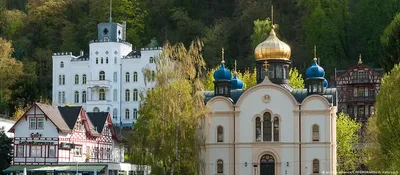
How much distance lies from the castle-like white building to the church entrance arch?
32.8 meters

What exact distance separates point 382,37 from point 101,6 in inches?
1452

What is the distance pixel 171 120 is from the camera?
176 ft

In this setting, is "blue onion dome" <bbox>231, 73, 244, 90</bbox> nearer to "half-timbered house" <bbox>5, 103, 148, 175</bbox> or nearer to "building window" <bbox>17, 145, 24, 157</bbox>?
"half-timbered house" <bbox>5, 103, 148, 175</bbox>

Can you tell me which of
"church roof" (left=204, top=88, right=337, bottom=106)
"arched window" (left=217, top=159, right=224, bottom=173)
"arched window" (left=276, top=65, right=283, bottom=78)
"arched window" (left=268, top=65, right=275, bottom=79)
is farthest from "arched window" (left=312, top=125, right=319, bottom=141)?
"arched window" (left=217, top=159, right=224, bottom=173)

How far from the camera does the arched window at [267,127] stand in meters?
56.5

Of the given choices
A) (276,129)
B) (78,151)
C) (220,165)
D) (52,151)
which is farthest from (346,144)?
(52,151)

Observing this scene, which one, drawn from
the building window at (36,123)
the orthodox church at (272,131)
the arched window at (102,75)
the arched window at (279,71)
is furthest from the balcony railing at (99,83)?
the arched window at (279,71)

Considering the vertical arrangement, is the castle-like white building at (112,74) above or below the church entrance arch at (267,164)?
above

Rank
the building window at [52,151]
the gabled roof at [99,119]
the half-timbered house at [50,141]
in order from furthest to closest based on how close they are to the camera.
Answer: the gabled roof at [99,119] < the building window at [52,151] < the half-timbered house at [50,141]

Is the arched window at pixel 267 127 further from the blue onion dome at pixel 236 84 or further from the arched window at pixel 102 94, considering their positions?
the arched window at pixel 102 94

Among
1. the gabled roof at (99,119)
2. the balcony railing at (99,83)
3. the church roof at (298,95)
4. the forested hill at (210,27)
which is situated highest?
the forested hill at (210,27)

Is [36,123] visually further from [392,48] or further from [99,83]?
[392,48]

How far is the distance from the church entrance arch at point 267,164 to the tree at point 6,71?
38.3 metres

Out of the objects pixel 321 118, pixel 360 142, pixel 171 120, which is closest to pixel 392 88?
pixel 321 118
